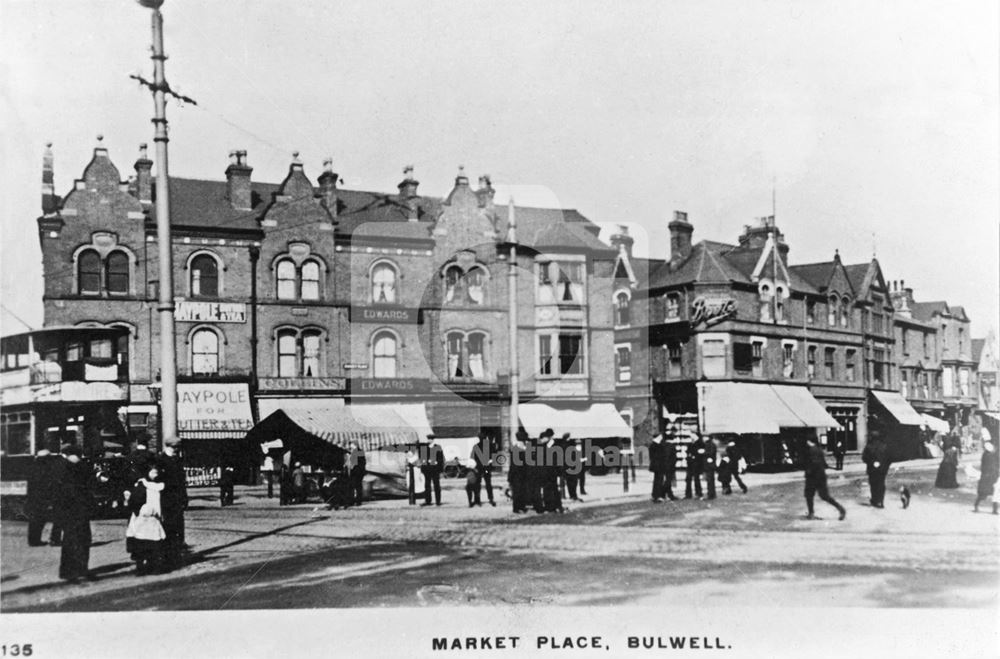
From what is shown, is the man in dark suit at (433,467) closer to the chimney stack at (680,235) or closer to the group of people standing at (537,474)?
the group of people standing at (537,474)

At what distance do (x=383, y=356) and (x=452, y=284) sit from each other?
A: 1.42 m

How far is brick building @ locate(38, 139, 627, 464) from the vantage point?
945 centimetres

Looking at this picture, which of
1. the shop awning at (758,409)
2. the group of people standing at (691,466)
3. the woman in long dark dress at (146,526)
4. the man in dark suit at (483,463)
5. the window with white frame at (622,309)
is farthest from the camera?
the window with white frame at (622,309)

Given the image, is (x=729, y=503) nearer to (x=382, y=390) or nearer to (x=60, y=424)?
(x=382, y=390)

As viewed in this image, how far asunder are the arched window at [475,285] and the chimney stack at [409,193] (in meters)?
1.23

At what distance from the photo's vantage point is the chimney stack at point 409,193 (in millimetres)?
9484

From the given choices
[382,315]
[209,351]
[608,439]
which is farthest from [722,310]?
[209,351]

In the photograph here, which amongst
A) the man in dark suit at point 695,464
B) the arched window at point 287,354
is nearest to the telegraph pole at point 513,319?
the man in dark suit at point 695,464

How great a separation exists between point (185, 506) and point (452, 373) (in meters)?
3.71

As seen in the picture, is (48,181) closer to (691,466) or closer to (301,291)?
(301,291)

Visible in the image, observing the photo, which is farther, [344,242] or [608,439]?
[608,439]

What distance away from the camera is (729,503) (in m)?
11.3

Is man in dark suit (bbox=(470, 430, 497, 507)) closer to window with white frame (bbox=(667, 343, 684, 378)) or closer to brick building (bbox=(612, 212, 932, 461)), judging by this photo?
brick building (bbox=(612, 212, 932, 461))

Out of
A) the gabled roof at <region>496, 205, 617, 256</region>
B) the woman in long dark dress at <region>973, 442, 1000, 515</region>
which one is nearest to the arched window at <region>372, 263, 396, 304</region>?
the gabled roof at <region>496, 205, 617, 256</region>
